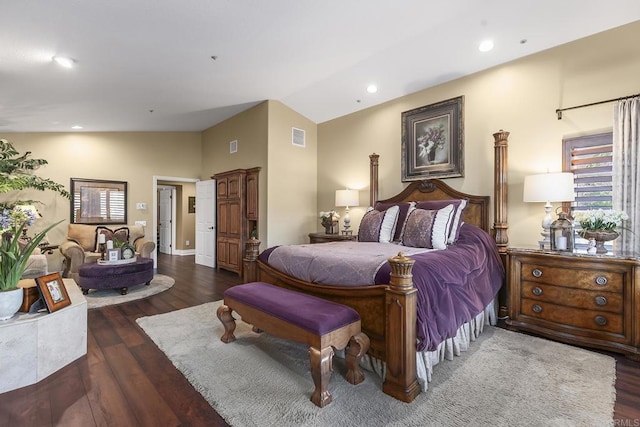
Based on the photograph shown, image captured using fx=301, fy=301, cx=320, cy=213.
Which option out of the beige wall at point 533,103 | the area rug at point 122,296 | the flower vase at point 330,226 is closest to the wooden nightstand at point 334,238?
the flower vase at point 330,226

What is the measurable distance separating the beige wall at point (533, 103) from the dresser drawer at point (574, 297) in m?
0.74

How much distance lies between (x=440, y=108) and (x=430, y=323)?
10.6ft

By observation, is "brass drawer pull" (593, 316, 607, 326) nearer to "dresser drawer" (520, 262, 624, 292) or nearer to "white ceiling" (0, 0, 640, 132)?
"dresser drawer" (520, 262, 624, 292)

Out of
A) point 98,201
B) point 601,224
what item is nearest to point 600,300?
point 601,224

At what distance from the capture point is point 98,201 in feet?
19.8

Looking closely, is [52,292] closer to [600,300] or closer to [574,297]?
[574,297]

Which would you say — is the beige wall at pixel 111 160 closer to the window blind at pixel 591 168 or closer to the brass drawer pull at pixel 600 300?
the window blind at pixel 591 168

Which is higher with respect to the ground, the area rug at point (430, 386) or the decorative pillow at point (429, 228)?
the decorative pillow at point (429, 228)

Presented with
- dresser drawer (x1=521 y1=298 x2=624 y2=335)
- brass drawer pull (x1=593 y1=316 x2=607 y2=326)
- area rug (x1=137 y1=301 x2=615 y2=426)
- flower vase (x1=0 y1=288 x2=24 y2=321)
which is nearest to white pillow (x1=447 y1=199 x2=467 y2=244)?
dresser drawer (x1=521 y1=298 x2=624 y2=335)

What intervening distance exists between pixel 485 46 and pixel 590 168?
1705 mm

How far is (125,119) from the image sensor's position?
5430 mm

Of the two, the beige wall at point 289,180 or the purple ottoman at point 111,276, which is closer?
the purple ottoman at point 111,276

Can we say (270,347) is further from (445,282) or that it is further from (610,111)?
(610,111)

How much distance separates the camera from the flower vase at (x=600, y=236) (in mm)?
2631
